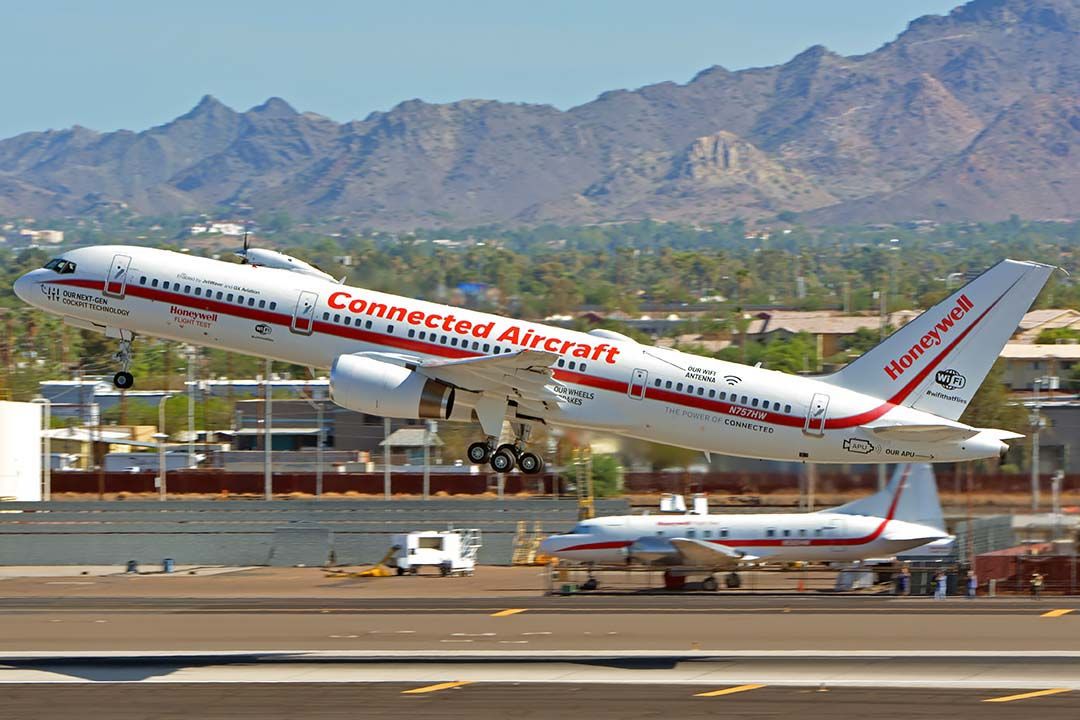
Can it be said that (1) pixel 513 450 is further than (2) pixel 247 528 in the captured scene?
No

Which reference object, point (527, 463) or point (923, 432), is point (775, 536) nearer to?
point (923, 432)

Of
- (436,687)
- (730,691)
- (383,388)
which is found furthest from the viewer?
(383,388)

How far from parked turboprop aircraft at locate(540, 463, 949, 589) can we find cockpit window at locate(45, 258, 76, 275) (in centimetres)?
2933

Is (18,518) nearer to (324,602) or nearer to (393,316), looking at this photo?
(324,602)

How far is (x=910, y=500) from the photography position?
7662cm

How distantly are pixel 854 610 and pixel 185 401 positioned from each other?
345 feet

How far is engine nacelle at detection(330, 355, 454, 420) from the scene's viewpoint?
58.4m

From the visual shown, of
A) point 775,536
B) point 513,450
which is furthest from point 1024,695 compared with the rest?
point 775,536

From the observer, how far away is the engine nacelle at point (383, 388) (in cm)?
5844

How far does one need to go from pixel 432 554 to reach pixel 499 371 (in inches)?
1297

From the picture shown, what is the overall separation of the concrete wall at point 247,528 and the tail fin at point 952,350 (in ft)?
114

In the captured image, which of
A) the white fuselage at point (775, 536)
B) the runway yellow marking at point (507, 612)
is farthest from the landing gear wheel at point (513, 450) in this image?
the white fuselage at point (775, 536)

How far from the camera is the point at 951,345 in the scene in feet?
208

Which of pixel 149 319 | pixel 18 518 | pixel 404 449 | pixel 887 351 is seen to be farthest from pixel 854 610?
pixel 404 449
